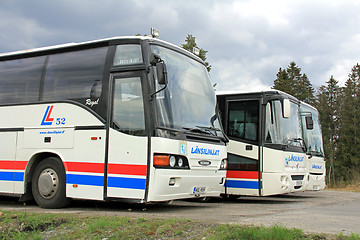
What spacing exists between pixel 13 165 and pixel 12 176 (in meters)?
0.25

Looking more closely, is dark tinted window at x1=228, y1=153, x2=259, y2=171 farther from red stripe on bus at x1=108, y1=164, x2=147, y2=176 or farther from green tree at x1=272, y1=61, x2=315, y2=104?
green tree at x1=272, y1=61, x2=315, y2=104

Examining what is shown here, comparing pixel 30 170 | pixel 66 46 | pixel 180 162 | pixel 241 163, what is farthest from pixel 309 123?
pixel 30 170

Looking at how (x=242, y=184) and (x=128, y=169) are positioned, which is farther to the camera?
(x=242, y=184)

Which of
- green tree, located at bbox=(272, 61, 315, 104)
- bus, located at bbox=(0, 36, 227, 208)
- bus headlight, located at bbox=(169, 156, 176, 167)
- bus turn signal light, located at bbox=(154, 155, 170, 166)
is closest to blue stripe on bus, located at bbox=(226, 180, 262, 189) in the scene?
bus, located at bbox=(0, 36, 227, 208)

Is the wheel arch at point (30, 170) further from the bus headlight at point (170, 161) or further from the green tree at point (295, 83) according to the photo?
the green tree at point (295, 83)

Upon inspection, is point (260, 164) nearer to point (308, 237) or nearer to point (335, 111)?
point (308, 237)

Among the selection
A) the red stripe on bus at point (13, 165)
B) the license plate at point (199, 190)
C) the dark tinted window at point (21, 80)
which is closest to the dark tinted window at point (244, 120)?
the license plate at point (199, 190)

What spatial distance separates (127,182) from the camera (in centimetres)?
788

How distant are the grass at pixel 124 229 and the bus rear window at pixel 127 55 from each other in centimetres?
315

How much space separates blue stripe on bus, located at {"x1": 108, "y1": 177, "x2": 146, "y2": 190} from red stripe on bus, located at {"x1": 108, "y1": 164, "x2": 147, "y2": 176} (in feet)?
0.37

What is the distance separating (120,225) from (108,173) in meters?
2.12

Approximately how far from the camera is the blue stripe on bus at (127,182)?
303 inches

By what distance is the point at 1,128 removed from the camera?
9.95 meters

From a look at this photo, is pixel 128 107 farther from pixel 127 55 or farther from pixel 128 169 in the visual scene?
pixel 128 169
